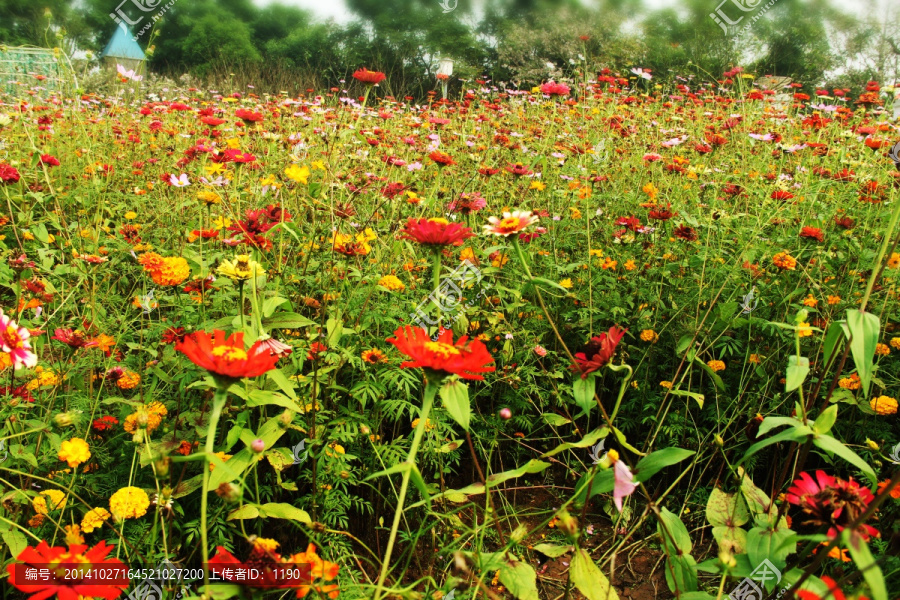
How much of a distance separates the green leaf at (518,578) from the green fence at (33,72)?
300 cm

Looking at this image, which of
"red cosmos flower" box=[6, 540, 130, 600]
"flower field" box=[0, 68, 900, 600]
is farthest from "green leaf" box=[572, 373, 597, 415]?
"red cosmos flower" box=[6, 540, 130, 600]

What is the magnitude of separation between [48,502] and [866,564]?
1.40 m

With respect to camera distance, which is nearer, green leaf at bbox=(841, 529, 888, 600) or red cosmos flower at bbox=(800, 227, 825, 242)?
green leaf at bbox=(841, 529, 888, 600)

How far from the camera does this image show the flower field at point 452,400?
0.84 metres

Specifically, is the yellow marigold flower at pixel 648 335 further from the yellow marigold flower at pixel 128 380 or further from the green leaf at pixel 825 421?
the yellow marigold flower at pixel 128 380

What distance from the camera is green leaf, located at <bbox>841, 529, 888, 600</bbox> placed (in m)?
0.52

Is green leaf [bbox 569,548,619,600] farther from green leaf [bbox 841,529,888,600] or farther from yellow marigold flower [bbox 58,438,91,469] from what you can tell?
yellow marigold flower [bbox 58,438,91,469]

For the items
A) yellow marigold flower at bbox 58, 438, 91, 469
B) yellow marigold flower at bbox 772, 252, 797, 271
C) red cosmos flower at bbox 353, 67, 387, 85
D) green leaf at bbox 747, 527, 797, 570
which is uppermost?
red cosmos flower at bbox 353, 67, 387, 85

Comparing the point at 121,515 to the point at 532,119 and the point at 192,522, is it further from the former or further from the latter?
the point at 532,119

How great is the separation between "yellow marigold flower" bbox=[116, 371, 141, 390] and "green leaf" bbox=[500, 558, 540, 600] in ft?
3.27

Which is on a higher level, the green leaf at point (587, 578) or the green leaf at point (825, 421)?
the green leaf at point (825, 421)

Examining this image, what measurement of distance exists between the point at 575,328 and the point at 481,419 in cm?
48

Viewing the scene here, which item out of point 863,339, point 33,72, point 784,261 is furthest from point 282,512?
point 33,72

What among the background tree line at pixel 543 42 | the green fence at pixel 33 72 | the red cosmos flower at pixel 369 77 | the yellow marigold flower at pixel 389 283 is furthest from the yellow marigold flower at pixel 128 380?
the background tree line at pixel 543 42
